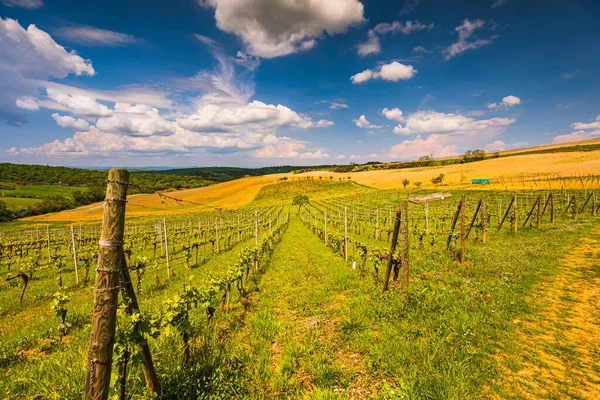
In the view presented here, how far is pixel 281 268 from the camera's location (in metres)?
15.0

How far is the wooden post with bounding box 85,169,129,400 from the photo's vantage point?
10.8ft

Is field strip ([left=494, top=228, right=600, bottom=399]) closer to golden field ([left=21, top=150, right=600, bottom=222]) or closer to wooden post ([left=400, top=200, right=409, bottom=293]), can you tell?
wooden post ([left=400, top=200, right=409, bottom=293])

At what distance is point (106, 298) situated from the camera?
335 cm

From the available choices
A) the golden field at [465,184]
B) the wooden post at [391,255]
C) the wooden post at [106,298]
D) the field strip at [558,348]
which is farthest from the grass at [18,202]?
the field strip at [558,348]

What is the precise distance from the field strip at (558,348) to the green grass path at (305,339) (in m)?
2.94

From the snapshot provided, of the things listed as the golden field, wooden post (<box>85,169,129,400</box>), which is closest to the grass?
the golden field

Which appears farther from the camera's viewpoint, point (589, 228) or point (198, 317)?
point (589, 228)

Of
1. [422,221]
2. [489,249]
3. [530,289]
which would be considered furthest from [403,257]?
[422,221]

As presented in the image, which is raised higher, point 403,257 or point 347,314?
point 403,257

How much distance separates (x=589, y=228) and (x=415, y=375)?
22159 millimetres

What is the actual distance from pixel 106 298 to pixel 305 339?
4.81m

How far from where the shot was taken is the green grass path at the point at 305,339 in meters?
4.95

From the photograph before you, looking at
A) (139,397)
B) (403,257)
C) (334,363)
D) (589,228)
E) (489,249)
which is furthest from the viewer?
(589,228)

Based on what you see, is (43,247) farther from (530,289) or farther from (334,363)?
(530,289)
